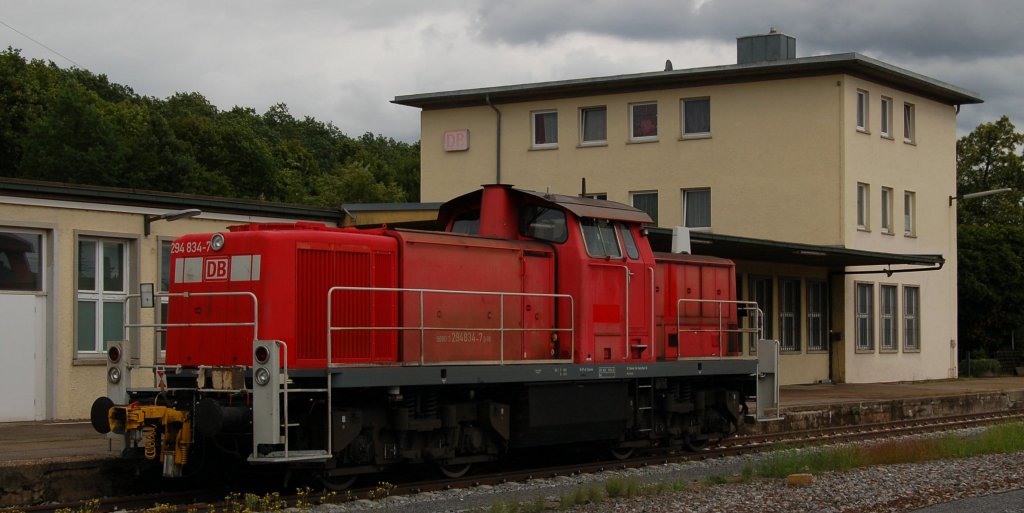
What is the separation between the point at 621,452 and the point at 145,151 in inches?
1704

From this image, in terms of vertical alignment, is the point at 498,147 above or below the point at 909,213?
above

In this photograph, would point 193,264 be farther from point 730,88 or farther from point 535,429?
point 730,88

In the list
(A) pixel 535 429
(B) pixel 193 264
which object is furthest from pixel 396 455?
(B) pixel 193 264

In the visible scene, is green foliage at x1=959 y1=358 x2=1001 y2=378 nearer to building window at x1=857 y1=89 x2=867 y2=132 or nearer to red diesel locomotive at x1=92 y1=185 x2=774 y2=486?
building window at x1=857 y1=89 x2=867 y2=132

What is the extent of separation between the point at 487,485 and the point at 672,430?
431 centimetres

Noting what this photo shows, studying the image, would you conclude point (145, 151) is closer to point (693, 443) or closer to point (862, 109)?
point (862, 109)

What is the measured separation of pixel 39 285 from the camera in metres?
18.7

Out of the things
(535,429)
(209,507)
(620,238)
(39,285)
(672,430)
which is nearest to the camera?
(209,507)

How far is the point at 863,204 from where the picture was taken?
34.4 meters

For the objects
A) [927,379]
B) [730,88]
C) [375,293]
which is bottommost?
[927,379]

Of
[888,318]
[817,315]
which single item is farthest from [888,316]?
[817,315]

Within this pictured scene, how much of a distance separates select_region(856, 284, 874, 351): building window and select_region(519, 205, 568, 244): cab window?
21504 mm

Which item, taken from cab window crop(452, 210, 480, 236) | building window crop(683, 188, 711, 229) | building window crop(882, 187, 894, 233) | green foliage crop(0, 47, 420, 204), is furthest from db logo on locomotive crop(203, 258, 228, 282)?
green foliage crop(0, 47, 420, 204)

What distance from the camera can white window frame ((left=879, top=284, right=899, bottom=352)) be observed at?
3609 centimetres
